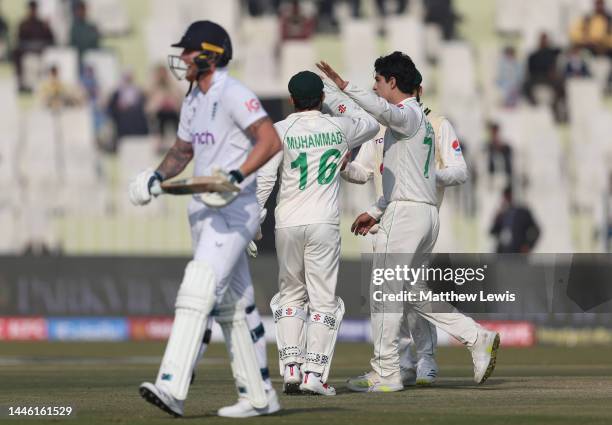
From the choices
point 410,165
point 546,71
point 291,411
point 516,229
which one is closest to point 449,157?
point 410,165

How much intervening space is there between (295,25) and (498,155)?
15.4 feet

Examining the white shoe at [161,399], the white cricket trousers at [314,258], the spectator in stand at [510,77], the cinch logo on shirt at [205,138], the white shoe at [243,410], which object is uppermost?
the cinch logo on shirt at [205,138]

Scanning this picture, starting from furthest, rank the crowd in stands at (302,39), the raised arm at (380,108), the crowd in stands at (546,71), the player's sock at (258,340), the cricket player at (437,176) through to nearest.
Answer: the crowd in stands at (546,71)
the crowd in stands at (302,39)
the cricket player at (437,176)
the raised arm at (380,108)
the player's sock at (258,340)

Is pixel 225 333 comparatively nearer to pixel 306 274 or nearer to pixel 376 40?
pixel 306 274

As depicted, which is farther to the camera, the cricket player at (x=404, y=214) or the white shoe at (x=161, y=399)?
the cricket player at (x=404, y=214)

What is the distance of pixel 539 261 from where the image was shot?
1941 cm

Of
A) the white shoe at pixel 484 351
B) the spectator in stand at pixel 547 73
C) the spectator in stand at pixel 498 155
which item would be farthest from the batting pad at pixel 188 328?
the spectator in stand at pixel 547 73

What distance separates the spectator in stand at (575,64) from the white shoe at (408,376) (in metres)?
14.9

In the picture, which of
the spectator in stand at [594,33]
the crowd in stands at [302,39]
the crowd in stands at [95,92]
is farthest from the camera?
the spectator in stand at [594,33]

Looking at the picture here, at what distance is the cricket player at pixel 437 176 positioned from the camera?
970 cm

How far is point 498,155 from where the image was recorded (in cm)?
2217

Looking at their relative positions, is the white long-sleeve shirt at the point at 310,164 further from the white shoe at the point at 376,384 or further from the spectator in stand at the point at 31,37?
the spectator in stand at the point at 31,37

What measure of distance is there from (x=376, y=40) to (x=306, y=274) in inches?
614

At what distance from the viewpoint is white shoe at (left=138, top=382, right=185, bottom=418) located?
663 centimetres
